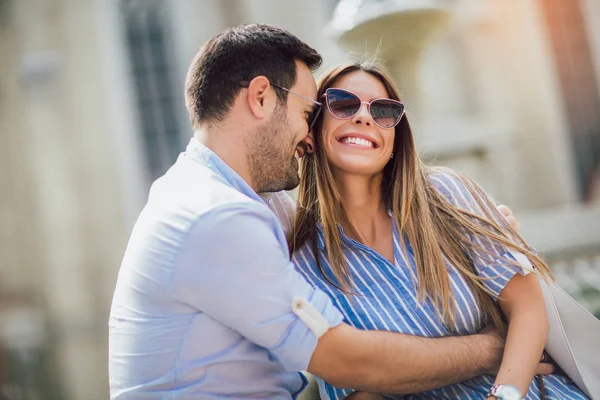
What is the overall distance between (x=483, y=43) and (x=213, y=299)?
9869mm

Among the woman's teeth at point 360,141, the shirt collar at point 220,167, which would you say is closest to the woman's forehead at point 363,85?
the woman's teeth at point 360,141

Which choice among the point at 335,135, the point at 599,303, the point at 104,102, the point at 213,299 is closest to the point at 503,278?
the point at 335,135

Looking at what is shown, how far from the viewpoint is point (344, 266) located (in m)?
2.57

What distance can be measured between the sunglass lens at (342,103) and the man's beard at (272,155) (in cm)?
24

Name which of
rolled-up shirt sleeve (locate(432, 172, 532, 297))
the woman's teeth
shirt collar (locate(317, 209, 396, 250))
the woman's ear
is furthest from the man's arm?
the woman's ear

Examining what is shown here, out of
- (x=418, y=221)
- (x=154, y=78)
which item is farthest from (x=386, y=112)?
(x=154, y=78)

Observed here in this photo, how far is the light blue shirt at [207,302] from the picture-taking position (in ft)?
6.43

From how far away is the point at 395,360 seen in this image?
212 cm

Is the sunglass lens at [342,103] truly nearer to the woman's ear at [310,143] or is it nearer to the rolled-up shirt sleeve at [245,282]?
the woman's ear at [310,143]

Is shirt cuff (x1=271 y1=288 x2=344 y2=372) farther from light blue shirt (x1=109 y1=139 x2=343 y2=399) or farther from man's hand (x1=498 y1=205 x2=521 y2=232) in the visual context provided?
man's hand (x1=498 y1=205 x2=521 y2=232)

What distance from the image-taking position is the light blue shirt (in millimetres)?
1960

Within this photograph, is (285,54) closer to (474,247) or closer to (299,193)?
(299,193)

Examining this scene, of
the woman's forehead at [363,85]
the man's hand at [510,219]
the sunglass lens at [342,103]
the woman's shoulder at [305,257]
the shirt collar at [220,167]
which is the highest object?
the woman's forehead at [363,85]

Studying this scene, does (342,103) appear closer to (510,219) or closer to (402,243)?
(402,243)
